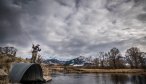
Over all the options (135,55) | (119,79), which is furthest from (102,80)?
(135,55)

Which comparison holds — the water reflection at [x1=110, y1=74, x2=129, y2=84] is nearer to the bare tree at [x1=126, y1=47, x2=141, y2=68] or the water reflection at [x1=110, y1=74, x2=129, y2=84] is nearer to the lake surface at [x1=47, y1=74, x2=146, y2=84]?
the lake surface at [x1=47, y1=74, x2=146, y2=84]

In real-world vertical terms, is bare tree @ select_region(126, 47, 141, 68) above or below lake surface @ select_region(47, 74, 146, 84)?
above

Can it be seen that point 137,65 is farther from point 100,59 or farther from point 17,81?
point 17,81

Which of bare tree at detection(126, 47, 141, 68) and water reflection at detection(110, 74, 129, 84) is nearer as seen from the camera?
water reflection at detection(110, 74, 129, 84)

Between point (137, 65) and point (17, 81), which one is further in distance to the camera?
point (137, 65)

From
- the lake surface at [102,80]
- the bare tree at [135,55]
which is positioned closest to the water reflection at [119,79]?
the lake surface at [102,80]

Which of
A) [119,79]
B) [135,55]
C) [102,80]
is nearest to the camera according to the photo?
[102,80]

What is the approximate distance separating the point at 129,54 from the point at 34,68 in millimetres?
95610

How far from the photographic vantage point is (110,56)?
442ft

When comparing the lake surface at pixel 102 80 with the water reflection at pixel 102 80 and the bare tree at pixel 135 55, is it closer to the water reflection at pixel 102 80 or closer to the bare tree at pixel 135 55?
the water reflection at pixel 102 80

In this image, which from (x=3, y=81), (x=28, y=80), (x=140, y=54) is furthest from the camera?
(x=140, y=54)

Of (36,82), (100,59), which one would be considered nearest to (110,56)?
(100,59)

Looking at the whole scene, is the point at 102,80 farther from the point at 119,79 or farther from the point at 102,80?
the point at 119,79

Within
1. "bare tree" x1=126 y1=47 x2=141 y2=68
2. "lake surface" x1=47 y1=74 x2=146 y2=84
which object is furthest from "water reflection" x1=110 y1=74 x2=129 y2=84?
"bare tree" x1=126 y1=47 x2=141 y2=68
